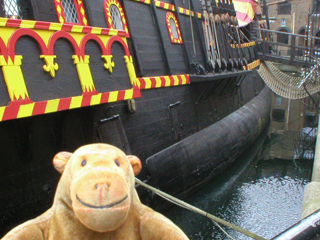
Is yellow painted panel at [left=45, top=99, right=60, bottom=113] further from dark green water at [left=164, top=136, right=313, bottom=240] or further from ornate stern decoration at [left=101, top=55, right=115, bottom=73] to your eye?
dark green water at [left=164, top=136, right=313, bottom=240]

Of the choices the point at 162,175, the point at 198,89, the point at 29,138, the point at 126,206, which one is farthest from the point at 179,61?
the point at 126,206

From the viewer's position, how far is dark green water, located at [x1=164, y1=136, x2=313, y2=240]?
550 cm

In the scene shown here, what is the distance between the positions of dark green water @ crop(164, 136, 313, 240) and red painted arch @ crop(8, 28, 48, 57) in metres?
3.52

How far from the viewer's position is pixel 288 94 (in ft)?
40.3

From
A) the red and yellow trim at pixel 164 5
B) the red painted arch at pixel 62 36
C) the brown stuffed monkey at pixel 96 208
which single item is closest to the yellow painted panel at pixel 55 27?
the red painted arch at pixel 62 36

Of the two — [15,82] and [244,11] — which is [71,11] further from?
[244,11]

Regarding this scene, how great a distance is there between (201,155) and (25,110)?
165 inches

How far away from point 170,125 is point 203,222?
1.64m

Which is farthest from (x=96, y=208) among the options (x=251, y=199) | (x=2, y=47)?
(x=251, y=199)

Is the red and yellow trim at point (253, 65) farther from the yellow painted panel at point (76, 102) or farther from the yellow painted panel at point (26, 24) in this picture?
the yellow painted panel at point (26, 24)

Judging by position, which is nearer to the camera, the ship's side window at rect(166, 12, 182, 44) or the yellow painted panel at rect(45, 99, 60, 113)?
Result: the yellow painted panel at rect(45, 99, 60, 113)

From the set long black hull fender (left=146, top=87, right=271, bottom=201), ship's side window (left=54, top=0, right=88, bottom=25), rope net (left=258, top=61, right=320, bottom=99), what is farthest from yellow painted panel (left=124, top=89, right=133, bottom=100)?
rope net (left=258, top=61, right=320, bottom=99)

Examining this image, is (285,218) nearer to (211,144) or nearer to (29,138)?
(211,144)

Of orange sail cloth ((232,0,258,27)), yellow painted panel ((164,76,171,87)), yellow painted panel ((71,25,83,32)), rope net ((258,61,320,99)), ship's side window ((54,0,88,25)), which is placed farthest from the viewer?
rope net ((258,61,320,99))
